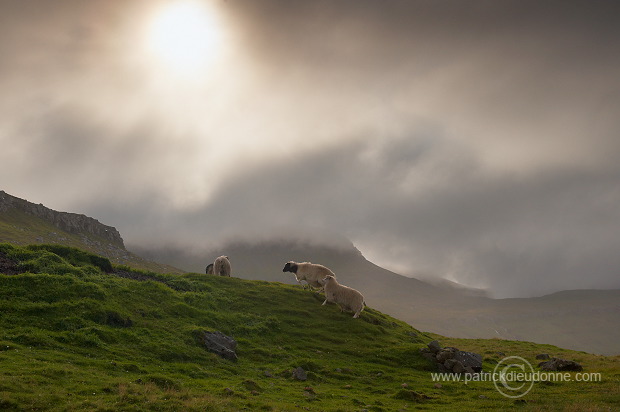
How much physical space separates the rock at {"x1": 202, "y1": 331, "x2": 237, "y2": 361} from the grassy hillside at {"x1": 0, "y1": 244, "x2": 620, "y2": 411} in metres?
0.55

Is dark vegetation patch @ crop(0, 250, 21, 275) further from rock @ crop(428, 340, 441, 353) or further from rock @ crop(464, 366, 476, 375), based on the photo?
rock @ crop(464, 366, 476, 375)

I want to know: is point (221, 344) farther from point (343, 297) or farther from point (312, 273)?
point (312, 273)

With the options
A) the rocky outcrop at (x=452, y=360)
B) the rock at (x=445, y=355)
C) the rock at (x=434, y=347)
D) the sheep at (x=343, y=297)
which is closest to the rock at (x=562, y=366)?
the rocky outcrop at (x=452, y=360)

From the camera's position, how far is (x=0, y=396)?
1337cm

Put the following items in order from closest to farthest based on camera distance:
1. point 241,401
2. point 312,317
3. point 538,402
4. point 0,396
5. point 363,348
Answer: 1. point 0,396
2. point 241,401
3. point 538,402
4. point 363,348
5. point 312,317

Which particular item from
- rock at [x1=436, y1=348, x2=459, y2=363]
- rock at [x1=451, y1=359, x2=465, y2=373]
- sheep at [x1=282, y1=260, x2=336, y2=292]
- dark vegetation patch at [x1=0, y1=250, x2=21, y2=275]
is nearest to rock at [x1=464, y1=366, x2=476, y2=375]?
rock at [x1=451, y1=359, x2=465, y2=373]

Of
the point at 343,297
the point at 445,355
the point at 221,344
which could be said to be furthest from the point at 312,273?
the point at 221,344

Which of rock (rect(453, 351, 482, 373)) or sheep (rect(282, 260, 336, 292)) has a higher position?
sheep (rect(282, 260, 336, 292))

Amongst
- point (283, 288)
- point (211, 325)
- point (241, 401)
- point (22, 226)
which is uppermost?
point (22, 226)

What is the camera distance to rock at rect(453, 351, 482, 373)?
Answer: 2813cm

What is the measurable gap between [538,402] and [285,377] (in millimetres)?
13723

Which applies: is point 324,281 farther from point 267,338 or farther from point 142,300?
point 142,300

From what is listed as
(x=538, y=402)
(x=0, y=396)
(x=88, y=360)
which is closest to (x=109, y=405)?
(x=0, y=396)

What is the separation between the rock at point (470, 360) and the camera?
28.1 meters
